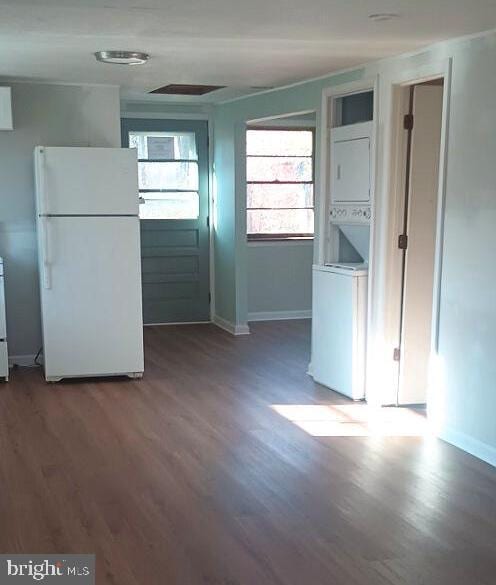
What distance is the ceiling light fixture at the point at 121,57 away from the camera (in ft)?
14.0

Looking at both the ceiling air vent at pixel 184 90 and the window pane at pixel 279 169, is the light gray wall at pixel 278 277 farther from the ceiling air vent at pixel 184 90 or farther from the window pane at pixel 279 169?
the ceiling air vent at pixel 184 90

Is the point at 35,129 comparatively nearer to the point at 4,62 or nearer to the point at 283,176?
the point at 4,62

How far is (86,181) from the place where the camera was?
5.10 meters

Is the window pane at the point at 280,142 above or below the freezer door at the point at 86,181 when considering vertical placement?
above

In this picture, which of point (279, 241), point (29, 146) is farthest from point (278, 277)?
point (29, 146)

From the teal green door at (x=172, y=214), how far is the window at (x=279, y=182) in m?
0.51

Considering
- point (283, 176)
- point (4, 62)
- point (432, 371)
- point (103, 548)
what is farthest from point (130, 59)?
point (283, 176)

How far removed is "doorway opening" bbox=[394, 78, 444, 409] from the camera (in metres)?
4.48

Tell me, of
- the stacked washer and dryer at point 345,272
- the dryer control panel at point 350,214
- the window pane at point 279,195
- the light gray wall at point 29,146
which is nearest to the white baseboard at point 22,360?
the light gray wall at point 29,146

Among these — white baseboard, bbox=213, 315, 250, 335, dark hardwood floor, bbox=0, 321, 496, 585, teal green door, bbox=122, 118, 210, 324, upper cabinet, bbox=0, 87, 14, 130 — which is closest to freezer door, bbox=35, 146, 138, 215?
upper cabinet, bbox=0, 87, 14, 130

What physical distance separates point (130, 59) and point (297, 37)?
1.12 metres

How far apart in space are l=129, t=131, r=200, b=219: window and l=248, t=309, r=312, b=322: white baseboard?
4.04 feet

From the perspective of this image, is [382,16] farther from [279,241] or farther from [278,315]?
[278,315]

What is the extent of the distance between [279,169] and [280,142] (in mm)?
280
